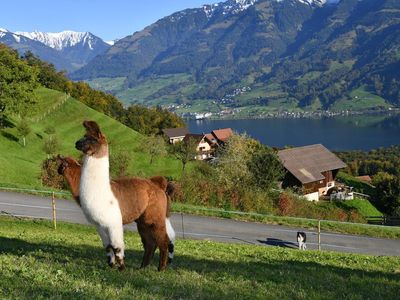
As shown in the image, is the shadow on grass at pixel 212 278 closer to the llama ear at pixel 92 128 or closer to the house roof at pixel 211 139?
the llama ear at pixel 92 128

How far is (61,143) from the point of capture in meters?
65.3

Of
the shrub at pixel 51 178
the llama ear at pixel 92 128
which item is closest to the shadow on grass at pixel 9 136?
the shrub at pixel 51 178

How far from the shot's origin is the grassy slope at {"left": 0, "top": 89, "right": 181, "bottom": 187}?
142ft

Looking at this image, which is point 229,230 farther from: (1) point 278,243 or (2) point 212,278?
(2) point 212,278

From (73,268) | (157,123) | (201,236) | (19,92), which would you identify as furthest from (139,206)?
(157,123)

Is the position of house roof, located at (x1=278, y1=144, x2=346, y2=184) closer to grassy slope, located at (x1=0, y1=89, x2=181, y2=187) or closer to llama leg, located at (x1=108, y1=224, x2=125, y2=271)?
grassy slope, located at (x1=0, y1=89, x2=181, y2=187)

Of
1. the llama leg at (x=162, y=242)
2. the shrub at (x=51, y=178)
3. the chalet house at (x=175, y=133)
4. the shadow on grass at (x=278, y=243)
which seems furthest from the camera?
the chalet house at (x=175, y=133)

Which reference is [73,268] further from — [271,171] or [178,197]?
[271,171]

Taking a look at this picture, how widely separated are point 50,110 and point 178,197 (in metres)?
51.1

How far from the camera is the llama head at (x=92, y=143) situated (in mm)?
7437

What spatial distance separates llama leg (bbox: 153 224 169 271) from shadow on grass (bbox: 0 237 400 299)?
0.71 feet

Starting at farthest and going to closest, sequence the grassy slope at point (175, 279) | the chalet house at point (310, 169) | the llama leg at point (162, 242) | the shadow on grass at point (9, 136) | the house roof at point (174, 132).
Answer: the house roof at point (174, 132), the chalet house at point (310, 169), the shadow on grass at point (9, 136), the llama leg at point (162, 242), the grassy slope at point (175, 279)

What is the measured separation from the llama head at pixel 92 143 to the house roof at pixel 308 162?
72.8m

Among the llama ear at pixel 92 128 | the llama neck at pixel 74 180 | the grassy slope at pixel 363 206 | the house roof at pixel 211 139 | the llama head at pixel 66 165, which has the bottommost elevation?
the grassy slope at pixel 363 206
